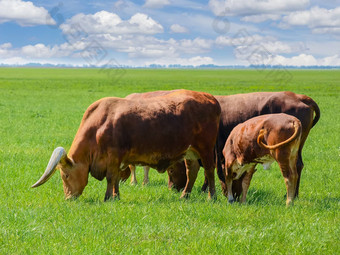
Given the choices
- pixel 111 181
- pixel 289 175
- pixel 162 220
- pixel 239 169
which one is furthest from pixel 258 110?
pixel 162 220

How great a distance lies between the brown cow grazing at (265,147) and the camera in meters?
7.32

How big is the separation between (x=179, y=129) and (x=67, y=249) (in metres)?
3.33

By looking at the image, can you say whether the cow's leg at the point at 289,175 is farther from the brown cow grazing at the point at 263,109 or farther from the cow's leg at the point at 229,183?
the brown cow grazing at the point at 263,109

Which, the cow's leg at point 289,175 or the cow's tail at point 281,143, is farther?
the cow's leg at point 289,175

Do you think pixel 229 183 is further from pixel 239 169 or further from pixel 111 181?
pixel 111 181

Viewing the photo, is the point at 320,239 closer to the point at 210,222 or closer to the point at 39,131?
the point at 210,222

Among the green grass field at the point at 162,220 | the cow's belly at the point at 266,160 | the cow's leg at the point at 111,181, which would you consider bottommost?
the green grass field at the point at 162,220

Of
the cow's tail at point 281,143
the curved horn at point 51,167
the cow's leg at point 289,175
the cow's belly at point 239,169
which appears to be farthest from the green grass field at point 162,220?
the cow's tail at point 281,143

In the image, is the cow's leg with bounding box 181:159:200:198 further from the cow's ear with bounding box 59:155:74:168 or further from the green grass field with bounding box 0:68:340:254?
the cow's ear with bounding box 59:155:74:168

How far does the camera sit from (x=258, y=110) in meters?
9.64

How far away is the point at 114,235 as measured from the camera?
18.8ft

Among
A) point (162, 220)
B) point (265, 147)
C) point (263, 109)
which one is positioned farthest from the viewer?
point (263, 109)

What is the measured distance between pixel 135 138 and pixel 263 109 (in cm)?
339

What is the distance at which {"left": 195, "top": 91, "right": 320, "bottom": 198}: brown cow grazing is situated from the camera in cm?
928
